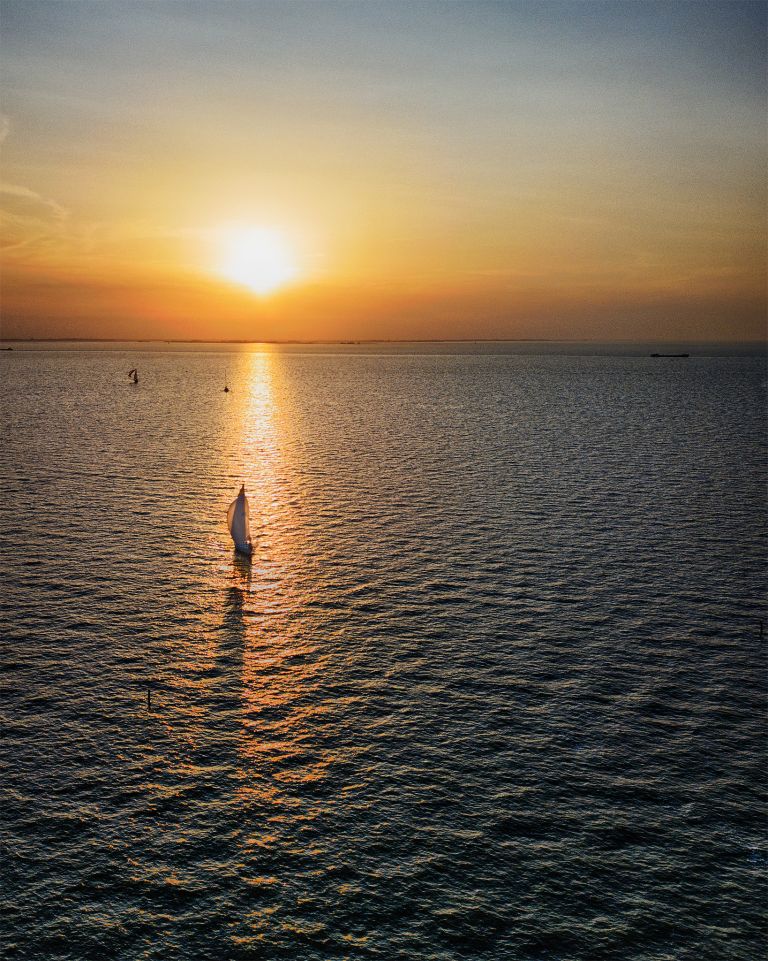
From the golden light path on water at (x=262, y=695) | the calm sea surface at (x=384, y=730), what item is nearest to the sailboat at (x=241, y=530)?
the golden light path on water at (x=262, y=695)

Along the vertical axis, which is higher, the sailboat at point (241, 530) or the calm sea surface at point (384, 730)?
the sailboat at point (241, 530)

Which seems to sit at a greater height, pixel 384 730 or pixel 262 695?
pixel 262 695

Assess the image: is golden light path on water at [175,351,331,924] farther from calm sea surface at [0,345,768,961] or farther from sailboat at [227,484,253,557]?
sailboat at [227,484,253,557]

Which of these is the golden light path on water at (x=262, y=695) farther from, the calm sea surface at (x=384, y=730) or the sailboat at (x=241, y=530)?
the sailboat at (x=241, y=530)

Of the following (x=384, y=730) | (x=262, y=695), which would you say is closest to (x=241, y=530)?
(x=262, y=695)

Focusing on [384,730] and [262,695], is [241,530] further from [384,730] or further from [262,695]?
[384,730]

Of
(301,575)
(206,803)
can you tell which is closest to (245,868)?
(206,803)

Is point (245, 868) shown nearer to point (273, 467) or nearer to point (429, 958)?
point (429, 958)

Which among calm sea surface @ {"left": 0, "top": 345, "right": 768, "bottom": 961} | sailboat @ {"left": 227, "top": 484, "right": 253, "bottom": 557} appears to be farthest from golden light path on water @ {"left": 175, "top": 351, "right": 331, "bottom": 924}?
sailboat @ {"left": 227, "top": 484, "right": 253, "bottom": 557}
